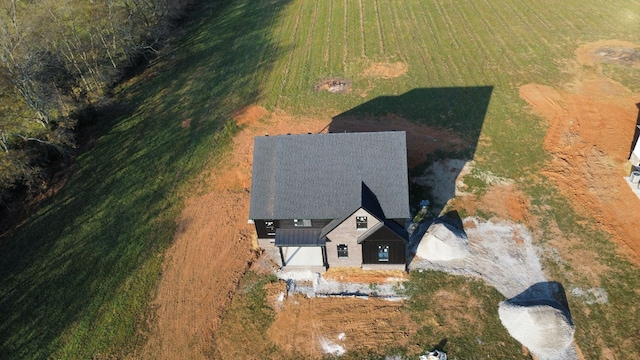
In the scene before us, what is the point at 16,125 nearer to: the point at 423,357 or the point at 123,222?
the point at 123,222

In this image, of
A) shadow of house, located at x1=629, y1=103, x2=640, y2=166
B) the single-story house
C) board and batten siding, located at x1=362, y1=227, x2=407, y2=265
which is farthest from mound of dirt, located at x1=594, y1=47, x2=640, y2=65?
board and batten siding, located at x1=362, y1=227, x2=407, y2=265

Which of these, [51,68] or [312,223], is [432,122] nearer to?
[312,223]

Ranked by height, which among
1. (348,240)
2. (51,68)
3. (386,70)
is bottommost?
(386,70)

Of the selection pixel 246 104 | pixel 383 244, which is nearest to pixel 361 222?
pixel 383 244

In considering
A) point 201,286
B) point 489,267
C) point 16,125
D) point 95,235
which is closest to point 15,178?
point 16,125

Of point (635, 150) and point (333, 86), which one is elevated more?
point (333, 86)
